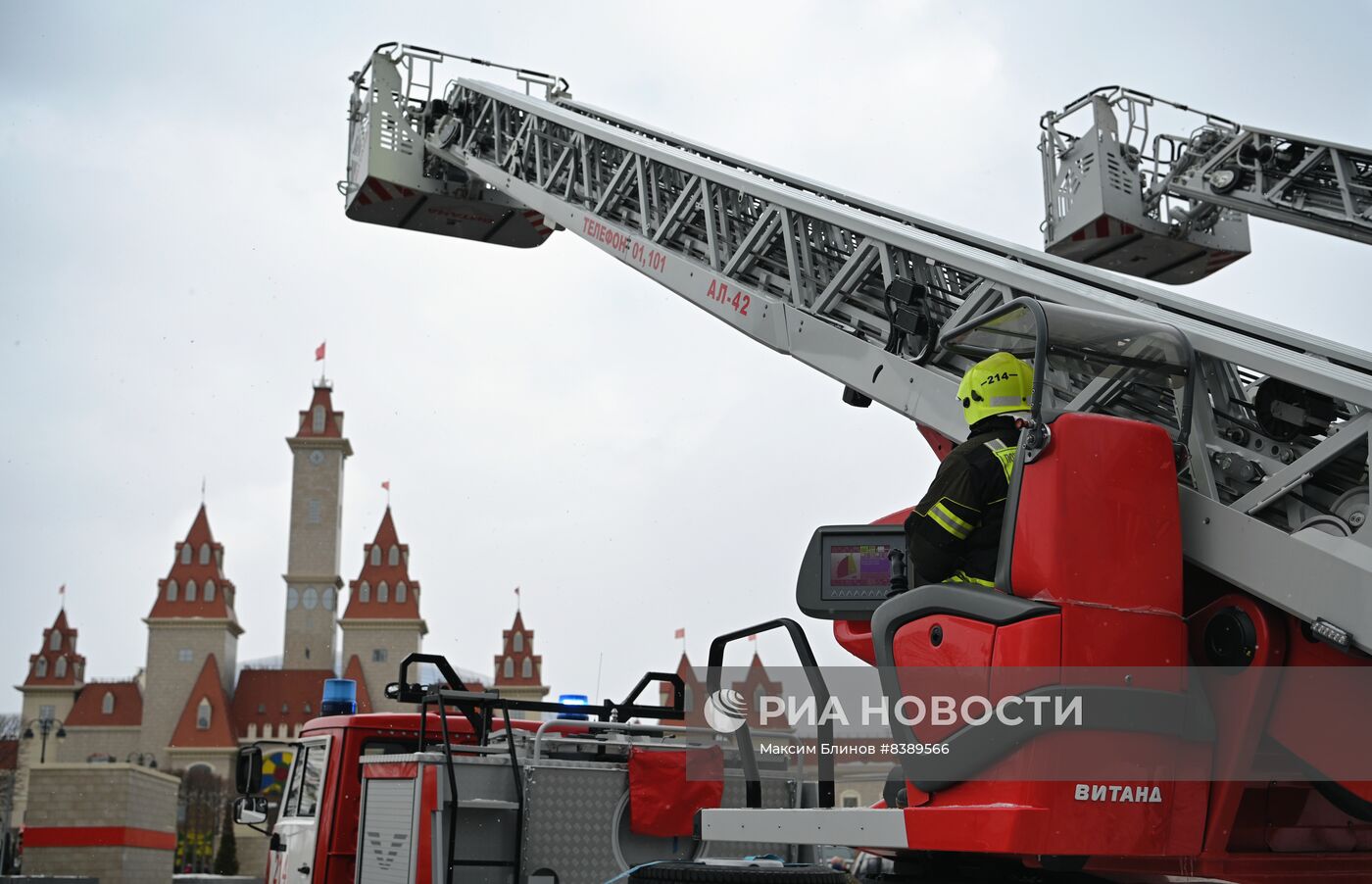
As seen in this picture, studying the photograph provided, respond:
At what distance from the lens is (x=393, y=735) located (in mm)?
8523

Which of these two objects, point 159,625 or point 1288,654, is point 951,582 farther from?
point 159,625

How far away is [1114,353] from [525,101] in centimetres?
812

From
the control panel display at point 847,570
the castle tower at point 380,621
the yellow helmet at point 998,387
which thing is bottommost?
the control panel display at point 847,570

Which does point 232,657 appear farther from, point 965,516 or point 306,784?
point 965,516

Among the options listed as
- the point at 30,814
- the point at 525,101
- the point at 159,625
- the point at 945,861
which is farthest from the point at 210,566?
the point at 945,861

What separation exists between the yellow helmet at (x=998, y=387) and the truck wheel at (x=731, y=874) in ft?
6.83

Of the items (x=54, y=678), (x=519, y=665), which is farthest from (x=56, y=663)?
(x=519, y=665)

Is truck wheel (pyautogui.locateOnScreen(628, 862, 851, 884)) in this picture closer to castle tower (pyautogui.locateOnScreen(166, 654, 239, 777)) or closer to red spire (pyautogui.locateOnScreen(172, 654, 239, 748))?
castle tower (pyautogui.locateOnScreen(166, 654, 239, 777))

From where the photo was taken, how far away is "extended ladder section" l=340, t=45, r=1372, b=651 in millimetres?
3846

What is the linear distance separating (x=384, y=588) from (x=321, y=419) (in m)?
17.1

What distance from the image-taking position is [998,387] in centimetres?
441

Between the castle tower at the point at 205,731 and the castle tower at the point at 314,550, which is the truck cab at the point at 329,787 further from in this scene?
the castle tower at the point at 314,550

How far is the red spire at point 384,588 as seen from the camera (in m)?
96.5

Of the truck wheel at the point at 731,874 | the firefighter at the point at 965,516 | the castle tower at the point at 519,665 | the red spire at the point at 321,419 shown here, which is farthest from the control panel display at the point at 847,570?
the red spire at the point at 321,419
